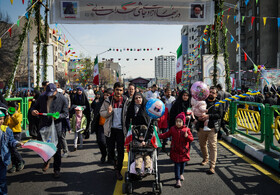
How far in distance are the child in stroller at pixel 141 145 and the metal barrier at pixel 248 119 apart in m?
3.59

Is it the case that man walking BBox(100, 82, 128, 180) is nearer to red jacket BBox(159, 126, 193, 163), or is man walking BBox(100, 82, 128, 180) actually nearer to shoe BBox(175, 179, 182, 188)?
red jacket BBox(159, 126, 193, 163)

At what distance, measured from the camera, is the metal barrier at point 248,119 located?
6500mm

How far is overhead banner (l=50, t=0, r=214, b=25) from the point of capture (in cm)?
958

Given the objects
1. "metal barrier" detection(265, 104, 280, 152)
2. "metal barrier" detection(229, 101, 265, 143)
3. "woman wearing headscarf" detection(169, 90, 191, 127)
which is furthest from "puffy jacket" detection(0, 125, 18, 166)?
"metal barrier" detection(229, 101, 265, 143)

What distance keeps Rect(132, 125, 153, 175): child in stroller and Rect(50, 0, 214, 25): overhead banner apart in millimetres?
6392

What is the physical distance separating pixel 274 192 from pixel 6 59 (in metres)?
33.2

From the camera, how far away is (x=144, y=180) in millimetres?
4668

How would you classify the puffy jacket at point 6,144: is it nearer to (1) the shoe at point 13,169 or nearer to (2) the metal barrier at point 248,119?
(1) the shoe at point 13,169

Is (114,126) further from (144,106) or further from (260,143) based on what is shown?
(260,143)

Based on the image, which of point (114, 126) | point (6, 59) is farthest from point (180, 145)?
point (6, 59)

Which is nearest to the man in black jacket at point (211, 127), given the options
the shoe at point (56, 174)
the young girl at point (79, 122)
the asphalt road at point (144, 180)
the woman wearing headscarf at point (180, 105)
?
the asphalt road at point (144, 180)

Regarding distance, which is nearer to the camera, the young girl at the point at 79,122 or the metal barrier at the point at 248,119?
the metal barrier at the point at 248,119

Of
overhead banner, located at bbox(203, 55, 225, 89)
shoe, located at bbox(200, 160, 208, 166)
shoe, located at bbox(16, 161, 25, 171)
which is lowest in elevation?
shoe, located at bbox(200, 160, 208, 166)

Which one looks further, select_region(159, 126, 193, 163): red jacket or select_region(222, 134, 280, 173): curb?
select_region(222, 134, 280, 173): curb
